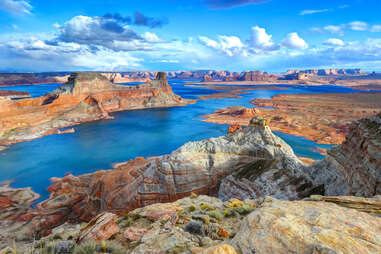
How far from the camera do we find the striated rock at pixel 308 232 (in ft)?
17.7

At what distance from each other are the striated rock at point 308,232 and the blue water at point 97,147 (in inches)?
1536

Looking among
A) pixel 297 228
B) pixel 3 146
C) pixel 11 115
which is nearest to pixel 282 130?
pixel 297 228

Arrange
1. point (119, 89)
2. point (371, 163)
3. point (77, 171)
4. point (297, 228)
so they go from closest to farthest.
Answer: point (297, 228) < point (371, 163) < point (77, 171) < point (119, 89)

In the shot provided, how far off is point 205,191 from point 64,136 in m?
61.2

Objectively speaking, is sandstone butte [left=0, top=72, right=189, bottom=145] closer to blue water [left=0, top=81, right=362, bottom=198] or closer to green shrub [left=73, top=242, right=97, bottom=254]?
blue water [left=0, top=81, right=362, bottom=198]

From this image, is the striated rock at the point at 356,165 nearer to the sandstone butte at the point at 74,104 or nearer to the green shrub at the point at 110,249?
the green shrub at the point at 110,249

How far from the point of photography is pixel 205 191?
72.8 ft

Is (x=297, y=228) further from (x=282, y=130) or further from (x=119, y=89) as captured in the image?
(x=119, y=89)

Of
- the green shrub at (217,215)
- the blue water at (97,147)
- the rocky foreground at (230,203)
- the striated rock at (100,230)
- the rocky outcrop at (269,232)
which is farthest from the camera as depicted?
the blue water at (97,147)

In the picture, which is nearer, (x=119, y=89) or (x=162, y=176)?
(x=162, y=176)

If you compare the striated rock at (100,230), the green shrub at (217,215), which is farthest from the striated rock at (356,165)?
the striated rock at (100,230)

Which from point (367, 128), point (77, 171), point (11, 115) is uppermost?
point (367, 128)

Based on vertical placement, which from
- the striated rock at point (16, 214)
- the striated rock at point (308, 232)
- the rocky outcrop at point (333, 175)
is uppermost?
the striated rock at point (308, 232)

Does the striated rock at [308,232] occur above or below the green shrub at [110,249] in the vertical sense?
above
